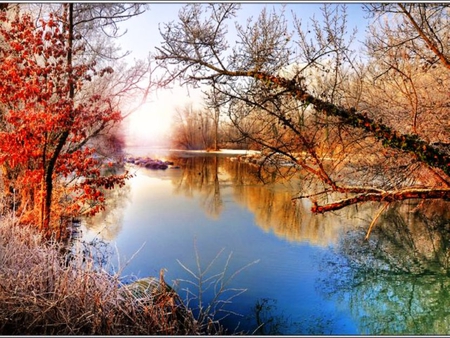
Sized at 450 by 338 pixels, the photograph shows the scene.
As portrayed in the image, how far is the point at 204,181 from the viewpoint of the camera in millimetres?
15695

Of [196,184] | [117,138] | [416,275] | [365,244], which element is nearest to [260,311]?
[416,275]

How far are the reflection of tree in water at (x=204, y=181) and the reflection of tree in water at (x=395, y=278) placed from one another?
3.81 m

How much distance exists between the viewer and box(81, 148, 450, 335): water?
15.6 ft

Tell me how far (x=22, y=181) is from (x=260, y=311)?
14.9ft

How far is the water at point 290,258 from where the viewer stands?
4766mm

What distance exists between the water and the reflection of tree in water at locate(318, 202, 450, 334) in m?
0.01

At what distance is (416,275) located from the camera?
20.0 feet

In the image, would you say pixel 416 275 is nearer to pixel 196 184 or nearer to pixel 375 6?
pixel 375 6

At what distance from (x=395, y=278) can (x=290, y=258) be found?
1617mm

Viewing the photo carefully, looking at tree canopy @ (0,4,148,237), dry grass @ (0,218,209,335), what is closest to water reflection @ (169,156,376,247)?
dry grass @ (0,218,209,335)

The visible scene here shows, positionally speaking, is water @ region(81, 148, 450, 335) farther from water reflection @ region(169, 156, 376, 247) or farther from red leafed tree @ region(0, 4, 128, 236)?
red leafed tree @ region(0, 4, 128, 236)

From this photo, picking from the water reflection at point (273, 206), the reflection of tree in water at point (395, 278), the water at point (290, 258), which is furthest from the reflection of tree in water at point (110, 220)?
the reflection of tree in water at point (395, 278)

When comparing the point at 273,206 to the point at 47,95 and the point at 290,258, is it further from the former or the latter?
the point at 47,95

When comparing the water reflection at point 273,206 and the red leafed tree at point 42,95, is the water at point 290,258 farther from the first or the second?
the red leafed tree at point 42,95
